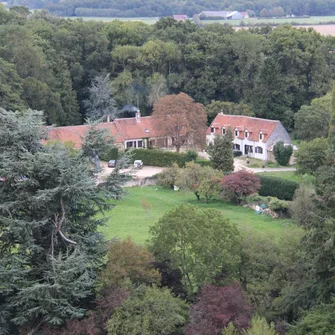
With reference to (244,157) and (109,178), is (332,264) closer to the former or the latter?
(109,178)

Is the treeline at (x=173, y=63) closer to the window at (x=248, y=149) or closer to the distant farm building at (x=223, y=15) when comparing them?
the window at (x=248, y=149)

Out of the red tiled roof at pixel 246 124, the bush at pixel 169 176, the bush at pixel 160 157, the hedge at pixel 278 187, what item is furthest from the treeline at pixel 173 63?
the hedge at pixel 278 187

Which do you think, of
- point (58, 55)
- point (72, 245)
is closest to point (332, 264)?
point (72, 245)

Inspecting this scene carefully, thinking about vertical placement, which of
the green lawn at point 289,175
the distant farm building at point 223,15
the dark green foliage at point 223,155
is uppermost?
the dark green foliage at point 223,155

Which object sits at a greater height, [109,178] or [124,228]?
[109,178]

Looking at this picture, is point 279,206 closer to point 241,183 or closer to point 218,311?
point 241,183

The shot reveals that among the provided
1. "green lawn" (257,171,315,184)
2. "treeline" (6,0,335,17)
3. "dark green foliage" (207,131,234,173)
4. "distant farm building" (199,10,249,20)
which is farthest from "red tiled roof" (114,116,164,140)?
"treeline" (6,0,335,17)
